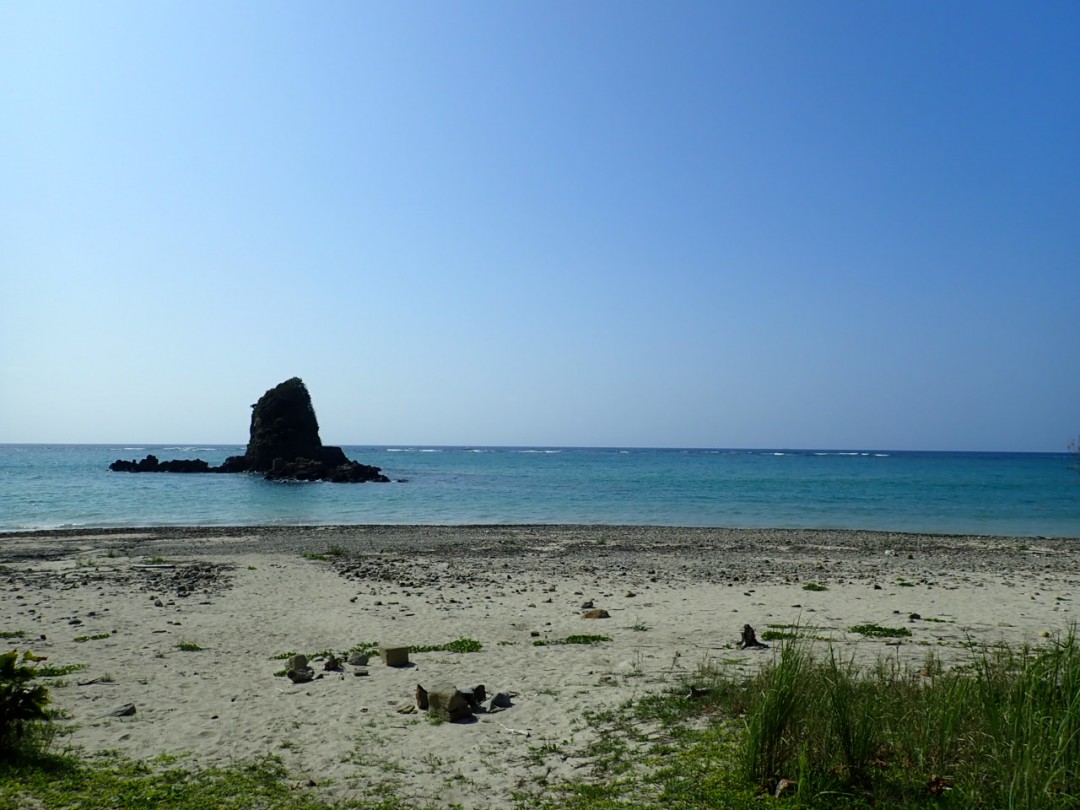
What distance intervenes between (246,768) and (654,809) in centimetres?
387

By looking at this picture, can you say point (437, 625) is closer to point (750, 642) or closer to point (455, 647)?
point (455, 647)

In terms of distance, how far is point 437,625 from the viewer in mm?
13562

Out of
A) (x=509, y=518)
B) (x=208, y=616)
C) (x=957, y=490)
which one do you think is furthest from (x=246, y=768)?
(x=957, y=490)

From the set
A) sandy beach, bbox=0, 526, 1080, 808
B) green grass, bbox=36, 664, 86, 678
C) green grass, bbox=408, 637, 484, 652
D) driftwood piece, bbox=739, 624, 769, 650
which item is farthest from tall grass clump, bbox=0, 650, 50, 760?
driftwood piece, bbox=739, 624, 769, 650

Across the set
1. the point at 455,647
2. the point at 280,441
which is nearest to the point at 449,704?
the point at 455,647

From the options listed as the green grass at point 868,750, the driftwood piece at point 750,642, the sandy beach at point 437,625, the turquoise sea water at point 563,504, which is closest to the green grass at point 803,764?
the green grass at point 868,750

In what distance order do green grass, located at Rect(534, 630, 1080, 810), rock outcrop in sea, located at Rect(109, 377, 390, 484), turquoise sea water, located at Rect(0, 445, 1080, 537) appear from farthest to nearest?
rock outcrop in sea, located at Rect(109, 377, 390, 484) → turquoise sea water, located at Rect(0, 445, 1080, 537) → green grass, located at Rect(534, 630, 1080, 810)

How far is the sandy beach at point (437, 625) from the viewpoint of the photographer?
7.38 metres

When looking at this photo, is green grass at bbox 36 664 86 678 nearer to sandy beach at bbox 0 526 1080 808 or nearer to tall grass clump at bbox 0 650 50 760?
sandy beach at bbox 0 526 1080 808

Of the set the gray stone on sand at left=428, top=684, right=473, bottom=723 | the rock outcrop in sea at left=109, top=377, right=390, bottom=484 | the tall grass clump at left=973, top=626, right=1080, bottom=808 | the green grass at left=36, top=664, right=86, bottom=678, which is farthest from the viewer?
the rock outcrop in sea at left=109, top=377, right=390, bottom=484

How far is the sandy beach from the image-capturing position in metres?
7.38

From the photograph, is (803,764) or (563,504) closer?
(803,764)

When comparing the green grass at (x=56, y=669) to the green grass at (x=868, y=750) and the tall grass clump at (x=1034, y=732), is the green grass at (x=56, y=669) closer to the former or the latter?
the green grass at (x=868, y=750)

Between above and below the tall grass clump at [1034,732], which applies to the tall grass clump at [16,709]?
below
